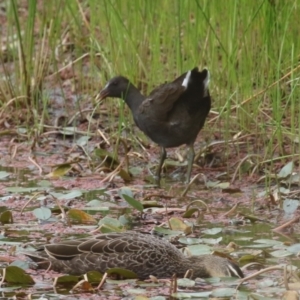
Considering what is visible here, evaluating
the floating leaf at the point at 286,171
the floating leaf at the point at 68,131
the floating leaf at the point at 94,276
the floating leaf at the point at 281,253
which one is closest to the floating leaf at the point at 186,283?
the floating leaf at the point at 94,276

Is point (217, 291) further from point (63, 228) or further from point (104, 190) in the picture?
point (104, 190)

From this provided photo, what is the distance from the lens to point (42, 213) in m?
7.35

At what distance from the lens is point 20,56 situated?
1049cm

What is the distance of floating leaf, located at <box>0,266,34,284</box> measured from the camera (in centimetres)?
580

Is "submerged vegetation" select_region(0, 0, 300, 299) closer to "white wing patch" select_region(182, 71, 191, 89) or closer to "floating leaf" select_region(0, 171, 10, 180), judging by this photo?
"floating leaf" select_region(0, 171, 10, 180)

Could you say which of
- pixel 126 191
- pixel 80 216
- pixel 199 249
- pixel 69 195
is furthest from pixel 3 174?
pixel 199 249

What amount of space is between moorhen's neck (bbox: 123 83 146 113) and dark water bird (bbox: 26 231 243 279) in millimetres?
3417

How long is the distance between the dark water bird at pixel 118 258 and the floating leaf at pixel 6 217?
3.31 ft

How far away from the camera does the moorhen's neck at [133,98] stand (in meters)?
9.60

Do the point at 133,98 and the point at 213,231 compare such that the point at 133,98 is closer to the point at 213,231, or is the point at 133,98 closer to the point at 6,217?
the point at 6,217

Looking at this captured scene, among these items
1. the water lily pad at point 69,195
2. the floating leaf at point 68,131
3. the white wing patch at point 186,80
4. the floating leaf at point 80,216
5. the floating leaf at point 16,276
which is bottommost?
the floating leaf at point 68,131

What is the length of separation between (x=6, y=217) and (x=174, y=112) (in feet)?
7.93

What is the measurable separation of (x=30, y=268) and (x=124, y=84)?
3.60 meters

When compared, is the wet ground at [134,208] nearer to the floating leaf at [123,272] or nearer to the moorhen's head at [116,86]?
the floating leaf at [123,272]
